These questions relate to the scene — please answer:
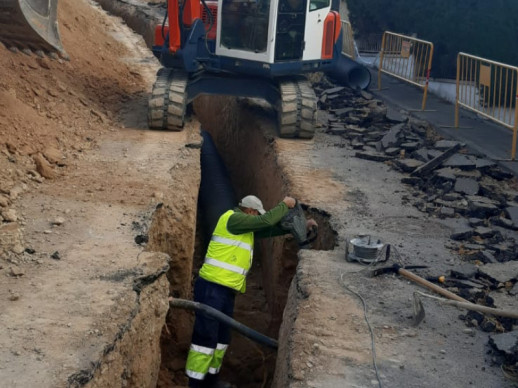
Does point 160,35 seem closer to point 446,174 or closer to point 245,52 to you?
point 245,52

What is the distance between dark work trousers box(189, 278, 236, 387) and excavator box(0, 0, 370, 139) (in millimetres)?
5424

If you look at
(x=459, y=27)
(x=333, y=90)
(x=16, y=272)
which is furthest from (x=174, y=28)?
(x=459, y=27)

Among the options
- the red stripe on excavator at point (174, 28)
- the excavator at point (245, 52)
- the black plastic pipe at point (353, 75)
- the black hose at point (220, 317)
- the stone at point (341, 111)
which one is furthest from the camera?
the black plastic pipe at point (353, 75)

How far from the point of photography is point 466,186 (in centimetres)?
1097

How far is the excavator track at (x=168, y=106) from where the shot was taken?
13211mm

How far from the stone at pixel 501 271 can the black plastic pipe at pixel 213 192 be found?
17.4 feet

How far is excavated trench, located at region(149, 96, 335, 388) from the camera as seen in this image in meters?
9.42

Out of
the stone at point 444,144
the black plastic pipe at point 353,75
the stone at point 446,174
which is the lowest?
the stone at point 446,174

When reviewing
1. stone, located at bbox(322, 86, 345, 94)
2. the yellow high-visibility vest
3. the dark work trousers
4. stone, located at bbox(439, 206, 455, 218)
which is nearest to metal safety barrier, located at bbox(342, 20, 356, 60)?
stone, located at bbox(322, 86, 345, 94)

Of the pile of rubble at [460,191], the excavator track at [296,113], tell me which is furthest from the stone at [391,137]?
the excavator track at [296,113]

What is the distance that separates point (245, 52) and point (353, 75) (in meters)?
5.92

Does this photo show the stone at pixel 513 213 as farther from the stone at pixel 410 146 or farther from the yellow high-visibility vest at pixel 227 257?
the yellow high-visibility vest at pixel 227 257

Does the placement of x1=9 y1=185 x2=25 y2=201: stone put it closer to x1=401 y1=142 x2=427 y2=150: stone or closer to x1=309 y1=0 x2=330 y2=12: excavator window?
x1=309 y1=0 x2=330 y2=12: excavator window

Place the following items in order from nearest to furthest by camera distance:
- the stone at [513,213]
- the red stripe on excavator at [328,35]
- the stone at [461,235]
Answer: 1. the stone at [461,235]
2. the stone at [513,213]
3. the red stripe on excavator at [328,35]
